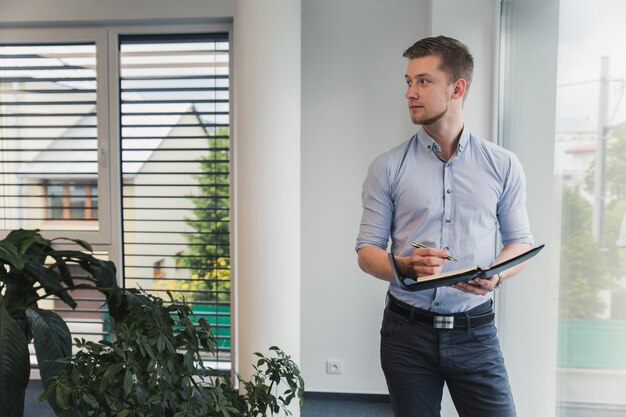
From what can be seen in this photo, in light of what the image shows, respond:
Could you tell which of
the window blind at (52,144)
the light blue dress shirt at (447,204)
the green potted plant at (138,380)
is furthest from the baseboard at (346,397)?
the light blue dress shirt at (447,204)

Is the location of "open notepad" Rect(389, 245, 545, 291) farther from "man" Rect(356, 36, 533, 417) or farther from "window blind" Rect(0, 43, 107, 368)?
"window blind" Rect(0, 43, 107, 368)

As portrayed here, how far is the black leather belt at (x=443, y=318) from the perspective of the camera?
1.69 meters

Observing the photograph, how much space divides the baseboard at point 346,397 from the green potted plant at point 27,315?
137 cm

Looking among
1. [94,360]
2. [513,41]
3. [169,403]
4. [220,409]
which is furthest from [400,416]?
[513,41]

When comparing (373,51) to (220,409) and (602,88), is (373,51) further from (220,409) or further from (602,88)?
(220,409)

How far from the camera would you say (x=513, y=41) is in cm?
254

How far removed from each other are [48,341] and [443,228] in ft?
5.23

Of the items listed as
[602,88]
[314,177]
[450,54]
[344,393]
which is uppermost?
[450,54]

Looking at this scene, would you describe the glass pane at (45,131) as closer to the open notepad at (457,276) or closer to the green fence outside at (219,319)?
the green fence outside at (219,319)

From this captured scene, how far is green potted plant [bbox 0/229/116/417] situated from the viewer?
223 cm

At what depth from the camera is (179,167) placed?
3553mm

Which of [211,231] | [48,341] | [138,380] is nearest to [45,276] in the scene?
[48,341]

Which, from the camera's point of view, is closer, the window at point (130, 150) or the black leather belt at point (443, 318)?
the black leather belt at point (443, 318)

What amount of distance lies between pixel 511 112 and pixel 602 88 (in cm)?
92
